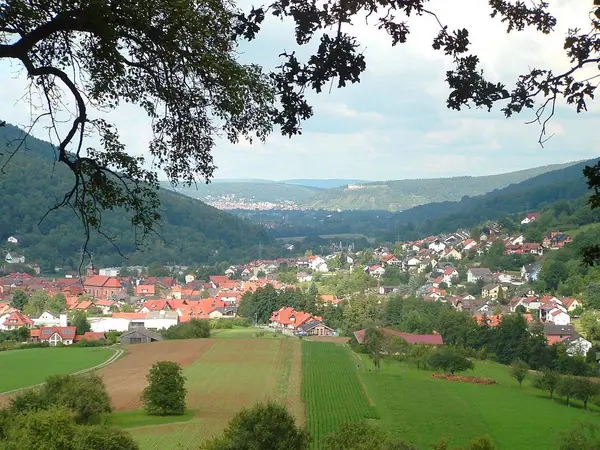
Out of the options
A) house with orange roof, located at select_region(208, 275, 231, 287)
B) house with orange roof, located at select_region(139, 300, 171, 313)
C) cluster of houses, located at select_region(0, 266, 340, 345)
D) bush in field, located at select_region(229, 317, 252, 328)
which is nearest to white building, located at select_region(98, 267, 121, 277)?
cluster of houses, located at select_region(0, 266, 340, 345)

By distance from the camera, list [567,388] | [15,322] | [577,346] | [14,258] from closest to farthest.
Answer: [567,388] < [577,346] < [15,322] < [14,258]

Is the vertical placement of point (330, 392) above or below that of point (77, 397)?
below

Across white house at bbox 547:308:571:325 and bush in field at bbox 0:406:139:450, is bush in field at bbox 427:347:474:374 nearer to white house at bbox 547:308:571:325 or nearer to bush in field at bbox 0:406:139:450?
white house at bbox 547:308:571:325

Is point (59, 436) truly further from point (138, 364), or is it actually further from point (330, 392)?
point (138, 364)

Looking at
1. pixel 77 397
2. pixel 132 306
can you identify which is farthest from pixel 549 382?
pixel 132 306

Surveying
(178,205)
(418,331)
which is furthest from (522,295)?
(178,205)

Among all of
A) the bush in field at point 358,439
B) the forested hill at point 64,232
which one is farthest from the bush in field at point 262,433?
the forested hill at point 64,232
